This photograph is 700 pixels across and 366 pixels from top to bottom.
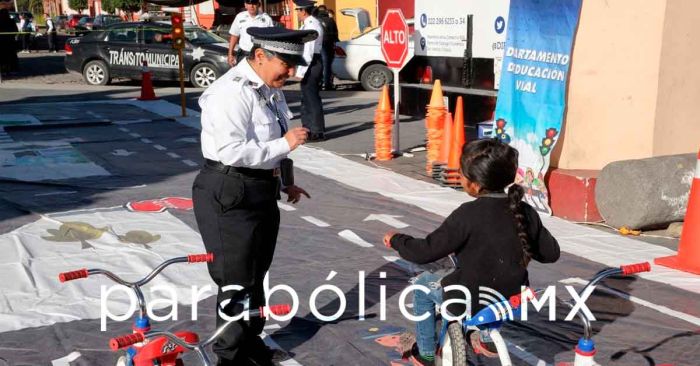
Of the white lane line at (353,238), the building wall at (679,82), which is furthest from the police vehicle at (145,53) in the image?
the building wall at (679,82)

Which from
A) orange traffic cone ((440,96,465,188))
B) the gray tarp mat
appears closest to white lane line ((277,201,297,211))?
the gray tarp mat

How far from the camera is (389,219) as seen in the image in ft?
26.6

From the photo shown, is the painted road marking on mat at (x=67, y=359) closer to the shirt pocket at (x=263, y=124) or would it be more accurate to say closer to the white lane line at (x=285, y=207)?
the shirt pocket at (x=263, y=124)

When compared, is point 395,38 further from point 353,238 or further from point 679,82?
point 353,238

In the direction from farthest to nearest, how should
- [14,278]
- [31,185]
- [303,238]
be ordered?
[31,185], [303,238], [14,278]

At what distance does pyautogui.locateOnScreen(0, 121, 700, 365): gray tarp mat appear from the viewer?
16.1ft

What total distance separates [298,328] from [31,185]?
5.35m

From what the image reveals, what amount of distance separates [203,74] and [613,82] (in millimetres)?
14793

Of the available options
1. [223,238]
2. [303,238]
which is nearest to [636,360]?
[223,238]

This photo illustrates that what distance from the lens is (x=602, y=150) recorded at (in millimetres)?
8211

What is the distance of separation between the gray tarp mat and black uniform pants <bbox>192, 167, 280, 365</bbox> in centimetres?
61

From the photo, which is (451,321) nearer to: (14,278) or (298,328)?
(298,328)

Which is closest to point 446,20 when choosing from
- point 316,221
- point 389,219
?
point 389,219

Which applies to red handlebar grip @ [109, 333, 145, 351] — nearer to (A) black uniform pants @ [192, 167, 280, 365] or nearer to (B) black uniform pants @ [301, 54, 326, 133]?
(A) black uniform pants @ [192, 167, 280, 365]
